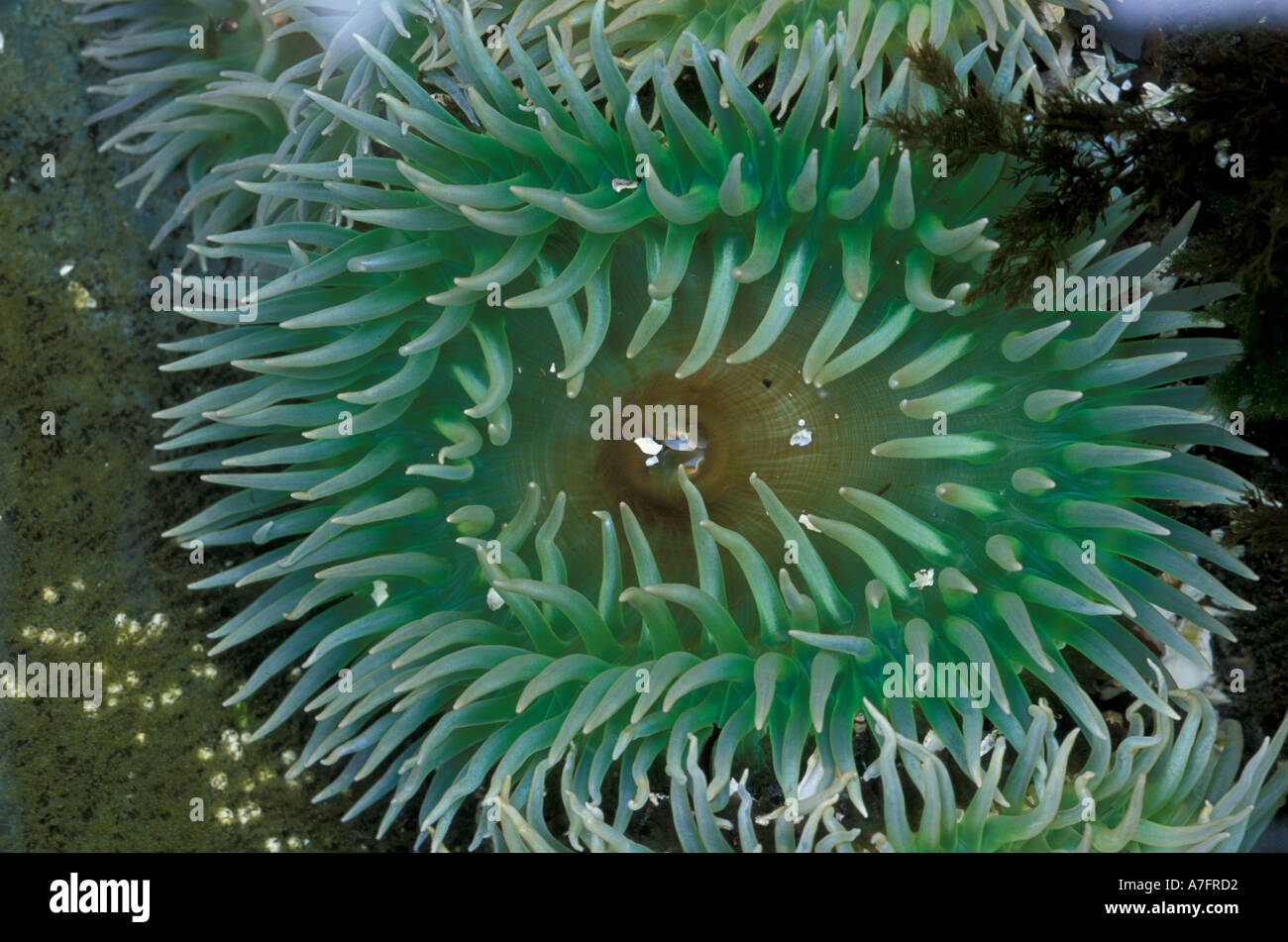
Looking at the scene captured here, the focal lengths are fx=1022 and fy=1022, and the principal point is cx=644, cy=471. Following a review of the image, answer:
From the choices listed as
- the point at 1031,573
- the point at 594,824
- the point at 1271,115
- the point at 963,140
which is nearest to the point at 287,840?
the point at 594,824

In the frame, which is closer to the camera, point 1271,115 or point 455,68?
point 1271,115

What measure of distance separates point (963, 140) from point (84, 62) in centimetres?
236

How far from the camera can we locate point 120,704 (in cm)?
266

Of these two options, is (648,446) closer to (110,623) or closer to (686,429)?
(686,429)

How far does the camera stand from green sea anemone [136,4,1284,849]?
2.19 metres

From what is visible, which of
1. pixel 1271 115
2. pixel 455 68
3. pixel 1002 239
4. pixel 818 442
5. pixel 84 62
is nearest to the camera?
pixel 1271 115

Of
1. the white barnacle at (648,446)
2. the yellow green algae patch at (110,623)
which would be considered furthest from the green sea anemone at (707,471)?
the yellow green algae patch at (110,623)

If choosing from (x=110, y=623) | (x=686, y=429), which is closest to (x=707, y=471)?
(x=686, y=429)

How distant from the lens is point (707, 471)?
2469 mm

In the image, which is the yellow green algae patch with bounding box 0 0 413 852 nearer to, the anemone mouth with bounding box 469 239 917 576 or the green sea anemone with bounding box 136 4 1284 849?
the green sea anemone with bounding box 136 4 1284 849

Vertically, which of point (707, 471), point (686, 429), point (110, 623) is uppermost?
point (686, 429)

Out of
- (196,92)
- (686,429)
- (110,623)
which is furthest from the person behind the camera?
(196,92)

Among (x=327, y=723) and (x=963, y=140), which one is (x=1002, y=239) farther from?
(x=327, y=723)

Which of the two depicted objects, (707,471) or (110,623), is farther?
(110,623)
